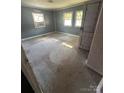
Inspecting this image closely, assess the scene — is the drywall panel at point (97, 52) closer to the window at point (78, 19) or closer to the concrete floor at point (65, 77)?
the concrete floor at point (65, 77)

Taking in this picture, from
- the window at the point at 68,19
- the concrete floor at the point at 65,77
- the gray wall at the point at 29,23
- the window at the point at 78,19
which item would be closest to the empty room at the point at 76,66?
the concrete floor at the point at 65,77

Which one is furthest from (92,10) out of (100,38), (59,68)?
(59,68)

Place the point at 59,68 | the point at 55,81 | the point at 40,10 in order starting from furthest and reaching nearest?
the point at 40,10 < the point at 59,68 < the point at 55,81

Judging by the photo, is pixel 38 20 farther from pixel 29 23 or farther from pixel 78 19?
pixel 78 19

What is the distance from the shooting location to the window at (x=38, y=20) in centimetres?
625

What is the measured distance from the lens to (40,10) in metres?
6.45

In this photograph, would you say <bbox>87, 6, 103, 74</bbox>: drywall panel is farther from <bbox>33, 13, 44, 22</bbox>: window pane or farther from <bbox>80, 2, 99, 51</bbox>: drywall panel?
<bbox>33, 13, 44, 22</bbox>: window pane

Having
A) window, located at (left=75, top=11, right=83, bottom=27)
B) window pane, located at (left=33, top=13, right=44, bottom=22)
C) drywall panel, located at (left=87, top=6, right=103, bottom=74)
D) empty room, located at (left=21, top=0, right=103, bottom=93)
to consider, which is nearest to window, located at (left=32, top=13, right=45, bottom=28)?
window pane, located at (left=33, top=13, right=44, bottom=22)

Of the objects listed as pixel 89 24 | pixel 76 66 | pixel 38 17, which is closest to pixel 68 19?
pixel 38 17

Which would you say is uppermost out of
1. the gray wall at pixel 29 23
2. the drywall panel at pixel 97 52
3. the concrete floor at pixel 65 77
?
the gray wall at pixel 29 23

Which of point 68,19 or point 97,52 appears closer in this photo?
point 97,52

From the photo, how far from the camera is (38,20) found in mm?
6504
